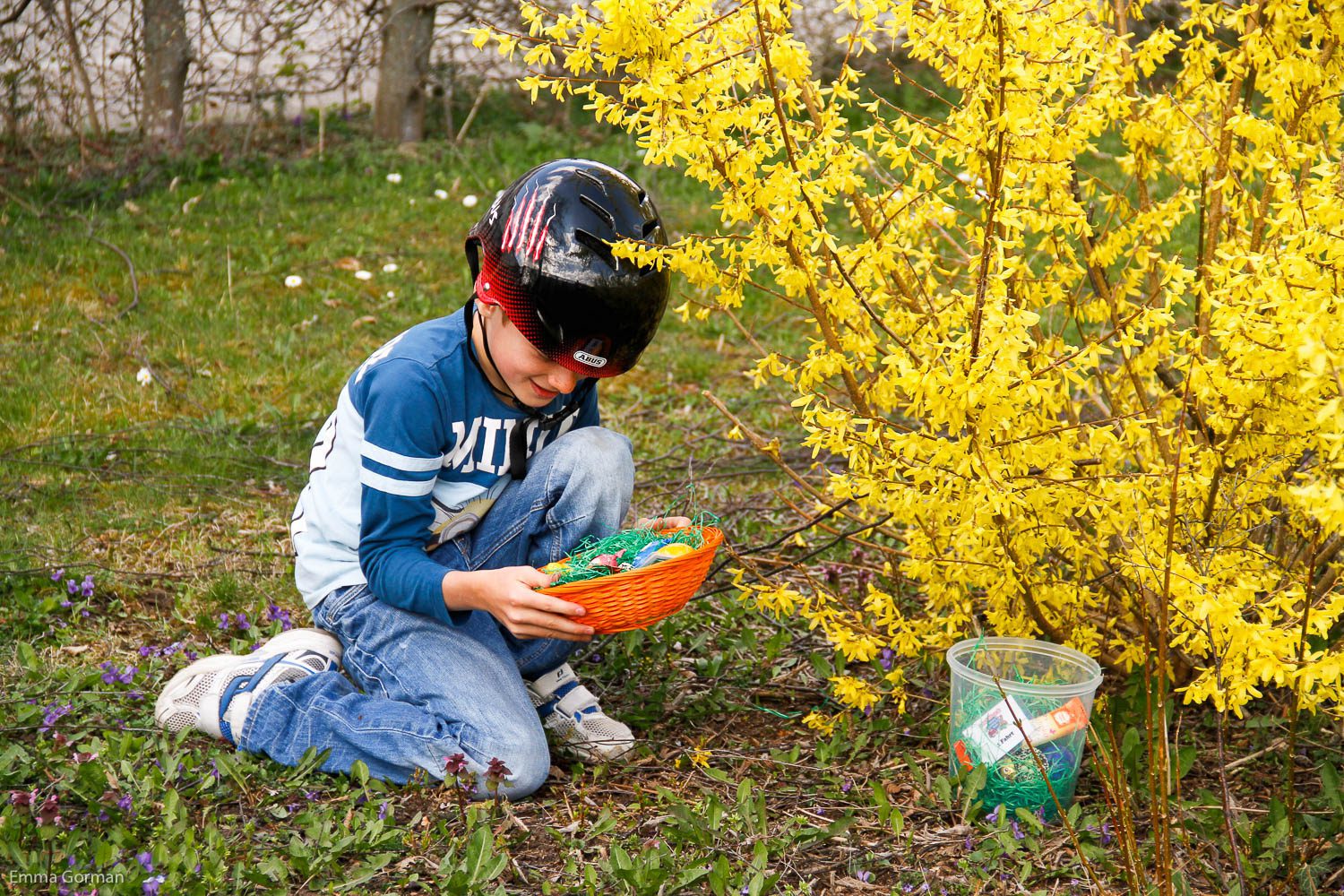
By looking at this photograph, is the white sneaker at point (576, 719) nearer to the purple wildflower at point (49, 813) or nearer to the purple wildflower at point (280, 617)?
the purple wildflower at point (280, 617)

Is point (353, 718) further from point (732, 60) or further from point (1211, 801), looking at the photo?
point (1211, 801)

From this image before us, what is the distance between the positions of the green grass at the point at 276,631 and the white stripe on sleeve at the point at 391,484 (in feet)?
2.04

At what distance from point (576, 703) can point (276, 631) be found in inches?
36.3

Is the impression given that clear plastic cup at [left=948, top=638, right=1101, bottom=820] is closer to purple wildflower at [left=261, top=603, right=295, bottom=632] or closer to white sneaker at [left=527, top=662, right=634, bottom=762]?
white sneaker at [left=527, top=662, right=634, bottom=762]

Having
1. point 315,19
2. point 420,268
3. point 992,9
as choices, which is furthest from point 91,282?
point 992,9

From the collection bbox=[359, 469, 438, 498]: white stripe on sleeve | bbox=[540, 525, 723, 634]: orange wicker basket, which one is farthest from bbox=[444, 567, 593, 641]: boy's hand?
bbox=[359, 469, 438, 498]: white stripe on sleeve

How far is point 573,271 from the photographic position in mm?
2555

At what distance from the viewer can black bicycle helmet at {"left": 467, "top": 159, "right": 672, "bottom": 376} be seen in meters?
2.56

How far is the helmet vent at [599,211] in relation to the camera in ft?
8.57

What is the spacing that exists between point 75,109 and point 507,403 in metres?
5.77

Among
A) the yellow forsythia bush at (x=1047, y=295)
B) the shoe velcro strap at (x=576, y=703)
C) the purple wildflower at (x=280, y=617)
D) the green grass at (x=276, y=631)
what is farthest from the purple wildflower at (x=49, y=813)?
the yellow forsythia bush at (x=1047, y=295)

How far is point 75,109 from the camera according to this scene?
7320 mm

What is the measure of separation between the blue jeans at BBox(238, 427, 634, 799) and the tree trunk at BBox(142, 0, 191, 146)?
5756 millimetres

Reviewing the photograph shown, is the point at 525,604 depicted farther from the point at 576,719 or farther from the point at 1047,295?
the point at 1047,295
